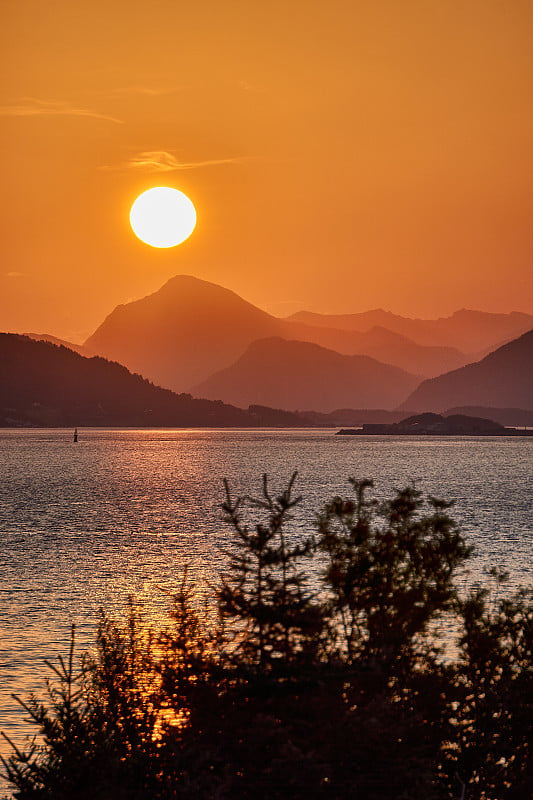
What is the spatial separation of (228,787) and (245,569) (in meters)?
4.13

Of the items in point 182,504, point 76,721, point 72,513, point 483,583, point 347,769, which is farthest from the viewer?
point 182,504

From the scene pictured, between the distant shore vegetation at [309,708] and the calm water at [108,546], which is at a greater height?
the distant shore vegetation at [309,708]

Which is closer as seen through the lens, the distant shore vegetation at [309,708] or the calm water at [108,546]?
the distant shore vegetation at [309,708]

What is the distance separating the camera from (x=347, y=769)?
58.6ft

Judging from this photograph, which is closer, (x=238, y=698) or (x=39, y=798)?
(x=238, y=698)

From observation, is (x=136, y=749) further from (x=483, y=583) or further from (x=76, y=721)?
(x=483, y=583)

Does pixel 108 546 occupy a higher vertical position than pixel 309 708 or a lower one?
lower

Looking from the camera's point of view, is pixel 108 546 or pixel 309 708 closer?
pixel 309 708

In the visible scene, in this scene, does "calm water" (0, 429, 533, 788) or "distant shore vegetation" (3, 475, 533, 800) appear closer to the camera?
"distant shore vegetation" (3, 475, 533, 800)

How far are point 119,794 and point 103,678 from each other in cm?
929

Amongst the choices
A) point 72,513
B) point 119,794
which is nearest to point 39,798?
point 119,794

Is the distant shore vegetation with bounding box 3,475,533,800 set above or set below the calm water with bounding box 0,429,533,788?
above

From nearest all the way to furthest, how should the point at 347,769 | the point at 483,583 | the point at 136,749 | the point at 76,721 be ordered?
the point at 347,769 < the point at 136,749 < the point at 76,721 < the point at 483,583

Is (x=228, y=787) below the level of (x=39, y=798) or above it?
above
